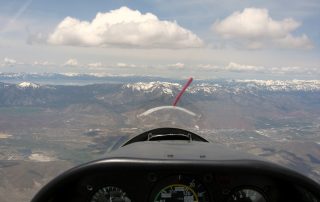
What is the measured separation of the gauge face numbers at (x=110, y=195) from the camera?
11.5 feet

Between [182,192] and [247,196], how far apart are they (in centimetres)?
62

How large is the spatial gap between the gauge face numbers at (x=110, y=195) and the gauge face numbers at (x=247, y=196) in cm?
99

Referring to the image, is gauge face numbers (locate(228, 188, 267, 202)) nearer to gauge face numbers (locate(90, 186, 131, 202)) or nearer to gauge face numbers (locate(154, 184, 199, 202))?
gauge face numbers (locate(154, 184, 199, 202))

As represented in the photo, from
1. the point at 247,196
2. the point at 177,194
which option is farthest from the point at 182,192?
the point at 247,196

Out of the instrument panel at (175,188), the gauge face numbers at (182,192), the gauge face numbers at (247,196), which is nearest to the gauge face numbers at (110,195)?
the instrument panel at (175,188)

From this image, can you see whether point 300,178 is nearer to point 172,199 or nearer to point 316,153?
point 172,199

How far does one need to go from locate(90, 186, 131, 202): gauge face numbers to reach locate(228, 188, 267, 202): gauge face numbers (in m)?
0.99

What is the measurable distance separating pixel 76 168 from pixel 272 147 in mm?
198716

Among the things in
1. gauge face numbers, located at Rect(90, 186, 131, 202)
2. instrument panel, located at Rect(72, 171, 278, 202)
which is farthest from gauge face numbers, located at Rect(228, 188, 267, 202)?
gauge face numbers, located at Rect(90, 186, 131, 202)

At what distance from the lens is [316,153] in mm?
191875

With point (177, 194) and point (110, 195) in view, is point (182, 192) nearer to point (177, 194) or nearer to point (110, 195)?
point (177, 194)

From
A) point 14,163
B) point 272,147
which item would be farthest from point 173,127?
point 272,147

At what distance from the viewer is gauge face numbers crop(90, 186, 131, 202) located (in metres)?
3.51

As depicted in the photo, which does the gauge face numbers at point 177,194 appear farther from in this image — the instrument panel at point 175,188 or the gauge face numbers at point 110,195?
the gauge face numbers at point 110,195
